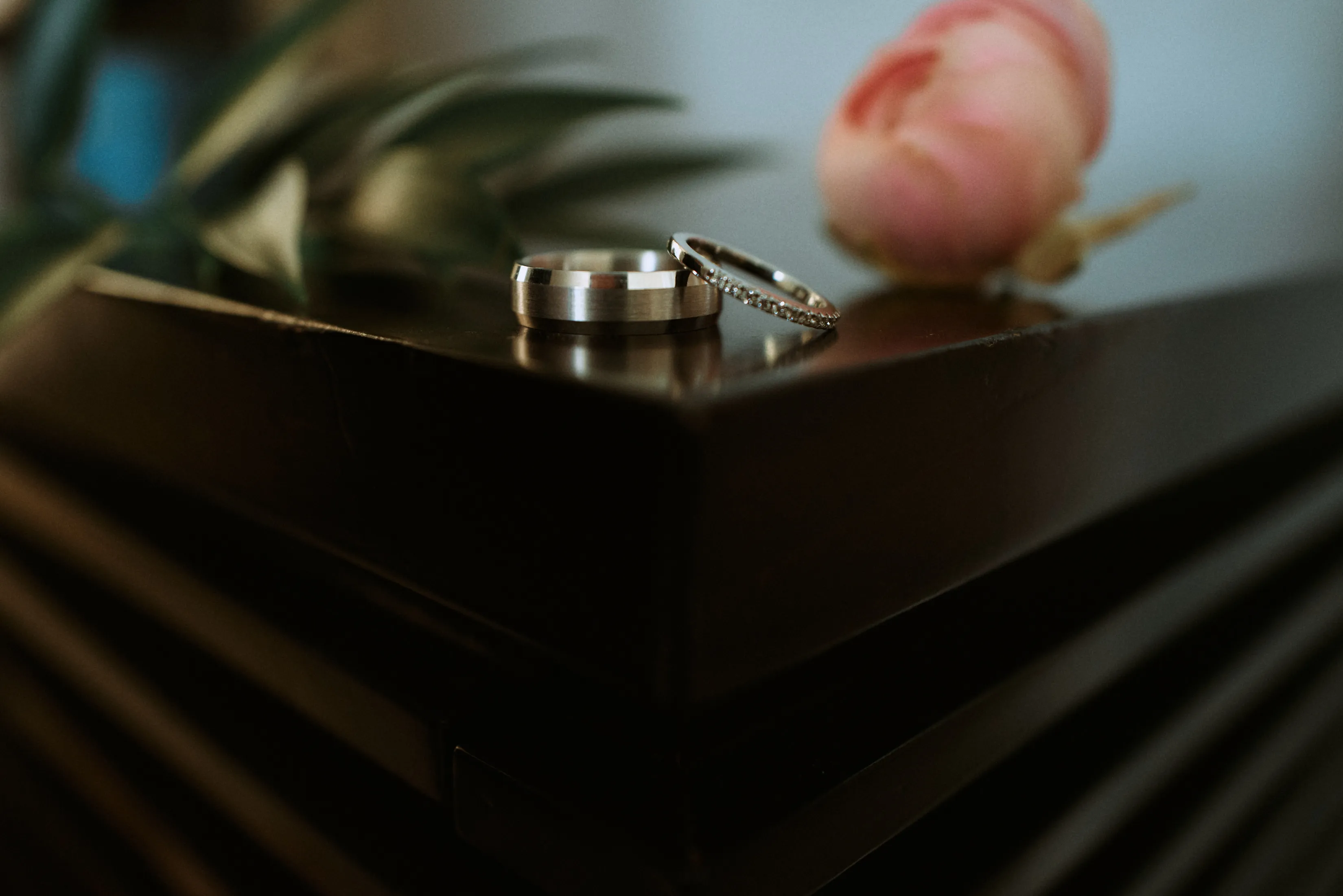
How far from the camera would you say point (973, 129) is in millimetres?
310

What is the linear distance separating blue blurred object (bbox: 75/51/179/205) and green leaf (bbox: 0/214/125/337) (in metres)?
0.56

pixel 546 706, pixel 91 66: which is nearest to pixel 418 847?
pixel 546 706

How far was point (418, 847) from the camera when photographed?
24 centimetres

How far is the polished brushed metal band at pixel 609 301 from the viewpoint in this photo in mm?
233

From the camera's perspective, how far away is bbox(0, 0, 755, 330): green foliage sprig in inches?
13.1

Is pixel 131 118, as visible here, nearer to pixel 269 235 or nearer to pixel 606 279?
pixel 269 235

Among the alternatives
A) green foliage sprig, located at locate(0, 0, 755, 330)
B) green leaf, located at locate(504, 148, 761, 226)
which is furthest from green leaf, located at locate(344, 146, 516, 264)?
green leaf, located at locate(504, 148, 761, 226)

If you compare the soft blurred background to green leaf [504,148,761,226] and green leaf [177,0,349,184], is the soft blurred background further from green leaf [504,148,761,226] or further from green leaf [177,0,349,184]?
green leaf [177,0,349,184]

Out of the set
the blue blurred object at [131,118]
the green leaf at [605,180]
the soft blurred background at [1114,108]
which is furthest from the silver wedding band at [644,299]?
the blue blurred object at [131,118]

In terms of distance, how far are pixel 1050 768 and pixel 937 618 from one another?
0.18ft

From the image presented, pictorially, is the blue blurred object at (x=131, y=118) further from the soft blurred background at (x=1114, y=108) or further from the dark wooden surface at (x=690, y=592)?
the dark wooden surface at (x=690, y=592)

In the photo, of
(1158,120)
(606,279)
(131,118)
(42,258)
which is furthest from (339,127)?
(131,118)

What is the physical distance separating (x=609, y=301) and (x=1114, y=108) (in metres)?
0.33

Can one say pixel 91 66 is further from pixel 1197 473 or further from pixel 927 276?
pixel 1197 473
